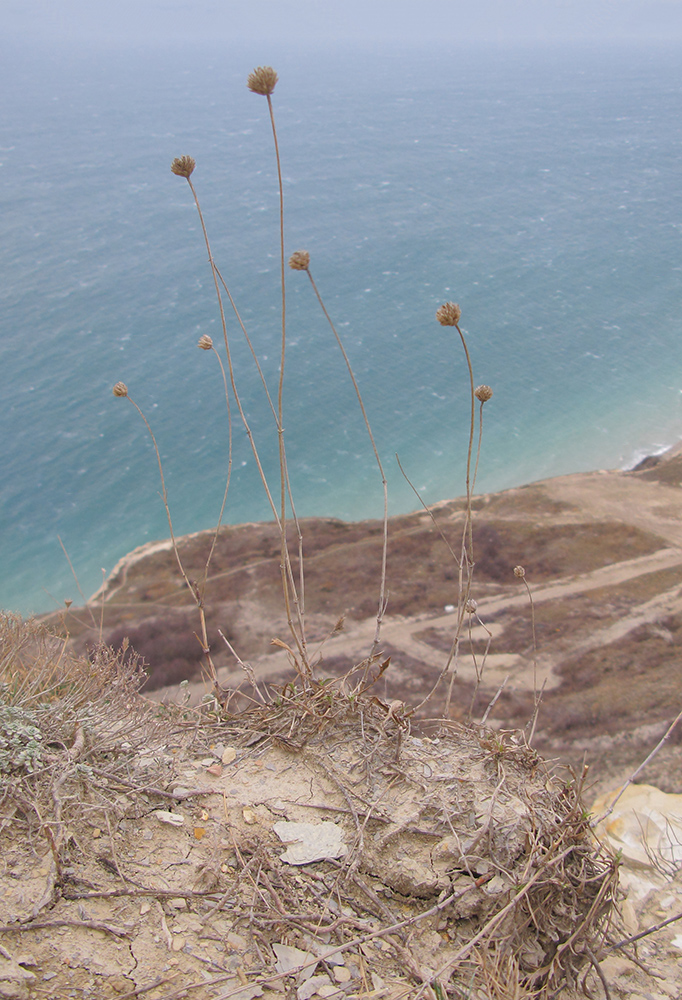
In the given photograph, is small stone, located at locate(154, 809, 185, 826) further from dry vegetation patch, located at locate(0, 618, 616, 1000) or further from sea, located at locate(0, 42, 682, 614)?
sea, located at locate(0, 42, 682, 614)

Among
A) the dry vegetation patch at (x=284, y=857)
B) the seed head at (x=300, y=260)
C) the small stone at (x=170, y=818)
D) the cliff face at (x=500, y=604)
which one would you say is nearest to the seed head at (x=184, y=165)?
the seed head at (x=300, y=260)

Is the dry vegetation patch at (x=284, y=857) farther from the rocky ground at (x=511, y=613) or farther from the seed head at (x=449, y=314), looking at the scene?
the rocky ground at (x=511, y=613)

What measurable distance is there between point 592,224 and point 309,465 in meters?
60.0

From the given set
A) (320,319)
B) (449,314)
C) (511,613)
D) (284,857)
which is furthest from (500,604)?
(320,319)

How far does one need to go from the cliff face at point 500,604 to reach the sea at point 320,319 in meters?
6.34

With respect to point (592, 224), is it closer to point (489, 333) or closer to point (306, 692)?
point (489, 333)

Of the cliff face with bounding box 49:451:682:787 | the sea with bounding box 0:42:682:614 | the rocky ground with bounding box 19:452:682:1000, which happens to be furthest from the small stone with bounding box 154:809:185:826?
the sea with bounding box 0:42:682:614

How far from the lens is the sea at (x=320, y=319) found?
54.8 metres

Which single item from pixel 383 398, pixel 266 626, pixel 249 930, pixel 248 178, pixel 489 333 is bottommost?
pixel 266 626

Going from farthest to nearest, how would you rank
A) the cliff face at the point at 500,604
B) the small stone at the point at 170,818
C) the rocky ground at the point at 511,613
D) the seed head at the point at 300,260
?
the cliff face at the point at 500,604 → the rocky ground at the point at 511,613 → the small stone at the point at 170,818 → the seed head at the point at 300,260

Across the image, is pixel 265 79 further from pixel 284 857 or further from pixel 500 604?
pixel 500 604

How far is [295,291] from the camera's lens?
74.2 m

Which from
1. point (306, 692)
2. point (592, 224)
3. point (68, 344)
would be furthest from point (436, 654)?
point (592, 224)

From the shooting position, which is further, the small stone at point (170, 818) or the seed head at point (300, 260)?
the small stone at point (170, 818)
